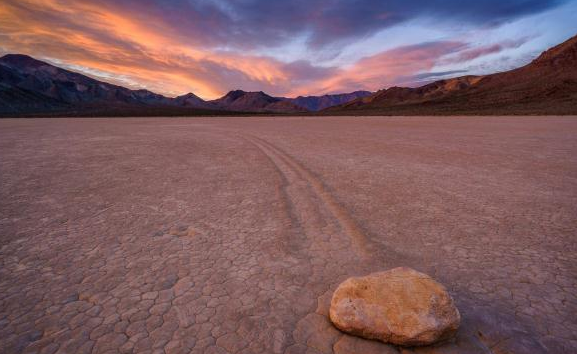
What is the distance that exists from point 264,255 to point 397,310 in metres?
1.51

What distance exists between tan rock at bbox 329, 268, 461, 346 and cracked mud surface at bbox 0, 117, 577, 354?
0.10 meters

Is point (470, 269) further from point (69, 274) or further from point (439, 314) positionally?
point (69, 274)

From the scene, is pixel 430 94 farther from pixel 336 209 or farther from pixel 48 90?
pixel 48 90

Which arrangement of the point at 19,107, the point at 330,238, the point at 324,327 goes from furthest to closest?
the point at 19,107, the point at 330,238, the point at 324,327

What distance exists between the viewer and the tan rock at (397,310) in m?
2.10

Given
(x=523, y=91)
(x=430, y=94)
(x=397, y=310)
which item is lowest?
(x=397, y=310)

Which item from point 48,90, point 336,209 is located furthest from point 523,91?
point 48,90

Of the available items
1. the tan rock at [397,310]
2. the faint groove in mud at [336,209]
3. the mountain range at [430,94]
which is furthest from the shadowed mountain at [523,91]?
the tan rock at [397,310]

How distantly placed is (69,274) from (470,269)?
356cm

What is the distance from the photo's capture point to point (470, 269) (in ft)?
10.1

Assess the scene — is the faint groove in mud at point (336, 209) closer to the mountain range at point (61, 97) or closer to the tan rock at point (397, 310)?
the tan rock at point (397, 310)

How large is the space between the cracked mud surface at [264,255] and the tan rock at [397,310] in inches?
4.0

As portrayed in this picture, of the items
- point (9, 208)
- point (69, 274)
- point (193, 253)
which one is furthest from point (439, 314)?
point (9, 208)

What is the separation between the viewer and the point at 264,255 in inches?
132
